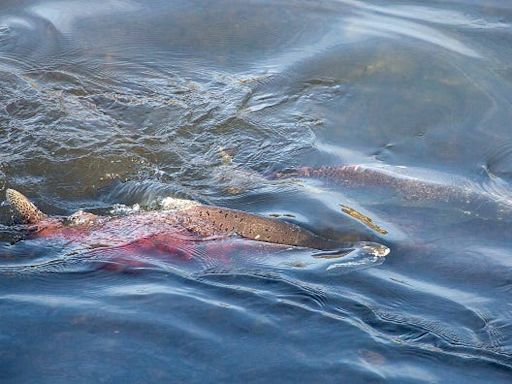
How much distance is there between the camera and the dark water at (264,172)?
4.42 metres

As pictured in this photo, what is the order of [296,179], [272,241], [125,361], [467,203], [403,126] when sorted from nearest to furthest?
1. [125,361]
2. [272,241]
3. [467,203]
4. [296,179]
5. [403,126]

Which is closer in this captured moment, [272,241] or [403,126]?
[272,241]

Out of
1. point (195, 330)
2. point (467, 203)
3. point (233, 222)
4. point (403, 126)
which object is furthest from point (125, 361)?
point (403, 126)

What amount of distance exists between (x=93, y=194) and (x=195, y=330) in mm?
2246

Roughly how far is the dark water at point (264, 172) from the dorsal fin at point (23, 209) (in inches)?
7.1

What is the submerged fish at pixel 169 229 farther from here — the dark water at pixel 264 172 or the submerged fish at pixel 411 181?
the submerged fish at pixel 411 181

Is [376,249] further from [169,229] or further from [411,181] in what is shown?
[169,229]

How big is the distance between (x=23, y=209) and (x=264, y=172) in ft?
6.09

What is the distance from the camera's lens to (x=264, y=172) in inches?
264

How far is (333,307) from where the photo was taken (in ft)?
15.8

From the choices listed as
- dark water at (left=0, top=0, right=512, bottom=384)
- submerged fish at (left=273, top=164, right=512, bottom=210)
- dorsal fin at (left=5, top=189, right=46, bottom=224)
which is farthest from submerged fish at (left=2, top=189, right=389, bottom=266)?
submerged fish at (left=273, top=164, right=512, bottom=210)

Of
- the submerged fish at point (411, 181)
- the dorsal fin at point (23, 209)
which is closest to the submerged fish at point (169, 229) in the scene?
the dorsal fin at point (23, 209)

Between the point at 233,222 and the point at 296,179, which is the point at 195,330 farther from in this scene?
the point at 296,179

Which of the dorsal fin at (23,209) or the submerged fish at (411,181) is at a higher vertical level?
the submerged fish at (411,181)
